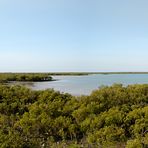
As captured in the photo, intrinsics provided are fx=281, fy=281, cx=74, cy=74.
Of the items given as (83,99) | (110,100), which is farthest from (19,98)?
(110,100)

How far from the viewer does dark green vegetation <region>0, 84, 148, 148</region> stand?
8820 mm

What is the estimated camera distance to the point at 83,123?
10258 mm

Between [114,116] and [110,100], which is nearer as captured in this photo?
[114,116]

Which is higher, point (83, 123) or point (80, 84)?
point (83, 123)

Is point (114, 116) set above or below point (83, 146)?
above

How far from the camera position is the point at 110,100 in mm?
12656

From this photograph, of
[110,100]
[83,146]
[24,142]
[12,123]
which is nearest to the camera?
[24,142]

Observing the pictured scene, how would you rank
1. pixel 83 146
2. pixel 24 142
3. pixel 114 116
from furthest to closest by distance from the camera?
pixel 114 116 < pixel 83 146 < pixel 24 142

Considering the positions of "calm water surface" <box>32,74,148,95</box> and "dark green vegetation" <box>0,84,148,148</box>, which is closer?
"dark green vegetation" <box>0,84,148,148</box>

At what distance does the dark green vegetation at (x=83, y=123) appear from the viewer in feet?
28.9

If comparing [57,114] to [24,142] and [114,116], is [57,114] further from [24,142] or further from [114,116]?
[24,142]

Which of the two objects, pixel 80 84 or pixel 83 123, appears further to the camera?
pixel 80 84

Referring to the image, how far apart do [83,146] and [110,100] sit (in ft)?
13.2

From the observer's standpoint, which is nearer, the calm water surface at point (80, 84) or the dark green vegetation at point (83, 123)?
the dark green vegetation at point (83, 123)
